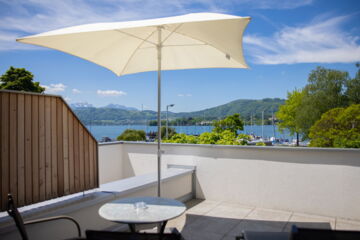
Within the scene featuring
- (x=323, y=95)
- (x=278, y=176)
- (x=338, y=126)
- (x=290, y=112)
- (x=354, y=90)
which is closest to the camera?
(x=278, y=176)

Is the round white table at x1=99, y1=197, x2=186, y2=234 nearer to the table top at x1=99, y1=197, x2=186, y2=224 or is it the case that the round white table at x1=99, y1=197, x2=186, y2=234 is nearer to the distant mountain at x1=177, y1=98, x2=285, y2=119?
the table top at x1=99, y1=197, x2=186, y2=224

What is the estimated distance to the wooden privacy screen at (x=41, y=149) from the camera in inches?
101

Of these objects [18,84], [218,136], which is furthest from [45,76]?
[218,136]

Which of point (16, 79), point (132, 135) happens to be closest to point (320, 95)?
point (132, 135)

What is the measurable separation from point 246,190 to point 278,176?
1.93ft

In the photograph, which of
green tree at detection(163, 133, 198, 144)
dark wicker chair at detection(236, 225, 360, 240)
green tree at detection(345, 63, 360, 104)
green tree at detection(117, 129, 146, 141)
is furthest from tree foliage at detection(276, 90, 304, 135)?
dark wicker chair at detection(236, 225, 360, 240)

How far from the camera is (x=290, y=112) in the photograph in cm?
5503

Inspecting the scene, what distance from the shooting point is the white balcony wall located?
4.27 metres

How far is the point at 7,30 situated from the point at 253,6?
1989 inches

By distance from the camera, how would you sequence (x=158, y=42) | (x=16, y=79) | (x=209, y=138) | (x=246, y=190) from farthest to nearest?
(x=16, y=79) < (x=209, y=138) < (x=246, y=190) < (x=158, y=42)

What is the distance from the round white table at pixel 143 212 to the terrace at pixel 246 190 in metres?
0.73

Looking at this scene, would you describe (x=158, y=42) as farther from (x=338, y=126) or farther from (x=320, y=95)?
(x=320, y=95)

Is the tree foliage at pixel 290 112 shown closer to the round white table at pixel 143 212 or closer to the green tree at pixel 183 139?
the green tree at pixel 183 139

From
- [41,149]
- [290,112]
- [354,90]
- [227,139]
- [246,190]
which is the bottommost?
[246,190]
